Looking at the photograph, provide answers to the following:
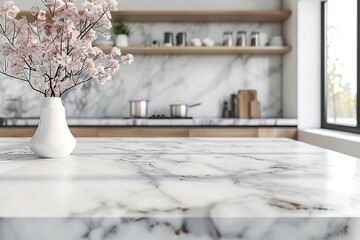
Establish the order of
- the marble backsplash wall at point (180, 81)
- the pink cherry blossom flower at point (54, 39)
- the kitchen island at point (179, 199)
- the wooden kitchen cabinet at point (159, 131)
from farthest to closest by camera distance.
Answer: the marble backsplash wall at point (180, 81) → the wooden kitchen cabinet at point (159, 131) → the pink cherry blossom flower at point (54, 39) → the kitchen island at point (179, 199)

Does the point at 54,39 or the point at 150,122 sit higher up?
the point at 54,39

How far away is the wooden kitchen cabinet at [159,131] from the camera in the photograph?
10.3ft

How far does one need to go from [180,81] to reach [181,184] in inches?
120

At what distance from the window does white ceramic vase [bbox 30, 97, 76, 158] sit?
2.09 metres

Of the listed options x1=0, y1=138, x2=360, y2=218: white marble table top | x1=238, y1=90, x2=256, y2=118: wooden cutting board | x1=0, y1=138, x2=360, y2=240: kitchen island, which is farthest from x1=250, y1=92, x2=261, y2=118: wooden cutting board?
x1=0, y1=138, x2=360, y2=240: kitchen island

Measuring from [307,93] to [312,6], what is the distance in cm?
72

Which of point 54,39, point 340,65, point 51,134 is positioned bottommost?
point 51,134

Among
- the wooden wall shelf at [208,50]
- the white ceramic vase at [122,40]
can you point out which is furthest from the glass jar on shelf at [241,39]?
the white ceramic vase at [122,40]

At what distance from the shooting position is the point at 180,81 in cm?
380

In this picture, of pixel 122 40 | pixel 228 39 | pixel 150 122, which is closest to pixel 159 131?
pixel 150 122

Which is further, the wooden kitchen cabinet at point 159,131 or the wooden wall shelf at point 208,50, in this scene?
the wooden wall shelf at point 208,50

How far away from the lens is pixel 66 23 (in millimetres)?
1119

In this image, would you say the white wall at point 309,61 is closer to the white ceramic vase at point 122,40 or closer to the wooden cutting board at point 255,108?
the wooden cutting board at point 255,108

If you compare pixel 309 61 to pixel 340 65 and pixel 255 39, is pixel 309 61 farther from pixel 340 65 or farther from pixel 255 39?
pixel 255 39
